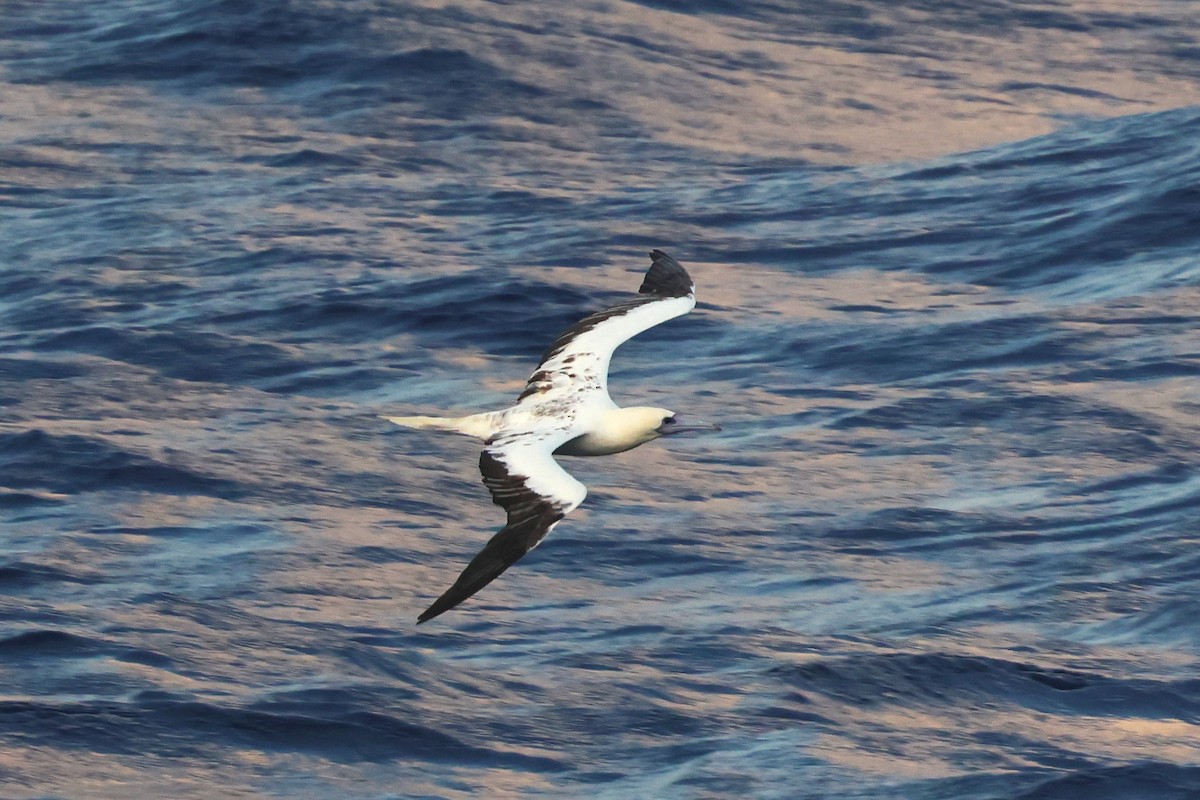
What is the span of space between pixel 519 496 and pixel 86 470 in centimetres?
787

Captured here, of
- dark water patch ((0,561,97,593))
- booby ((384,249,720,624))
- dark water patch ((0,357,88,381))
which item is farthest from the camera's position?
dark water patch ((0,357,88,381))

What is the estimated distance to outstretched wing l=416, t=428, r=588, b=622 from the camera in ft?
34.4

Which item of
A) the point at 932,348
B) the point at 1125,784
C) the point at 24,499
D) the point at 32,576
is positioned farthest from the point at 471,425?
the point at 932,348

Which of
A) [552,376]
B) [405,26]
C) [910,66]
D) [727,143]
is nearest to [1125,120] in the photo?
[910,66]

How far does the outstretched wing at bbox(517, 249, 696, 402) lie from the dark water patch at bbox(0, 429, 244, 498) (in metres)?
4.72

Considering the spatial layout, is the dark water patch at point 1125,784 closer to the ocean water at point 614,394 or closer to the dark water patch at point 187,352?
the ocean water at point 614,394

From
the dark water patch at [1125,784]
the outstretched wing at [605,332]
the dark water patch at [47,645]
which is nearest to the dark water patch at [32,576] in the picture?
the dark water patch at [47,645]

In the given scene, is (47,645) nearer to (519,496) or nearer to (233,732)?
(233,732)

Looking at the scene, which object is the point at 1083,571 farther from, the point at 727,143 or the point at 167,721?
the point at 727,143

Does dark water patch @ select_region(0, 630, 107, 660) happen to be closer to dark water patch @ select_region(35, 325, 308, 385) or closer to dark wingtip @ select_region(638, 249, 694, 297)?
dark water patch @ select_region(35, 325, 308, 385)

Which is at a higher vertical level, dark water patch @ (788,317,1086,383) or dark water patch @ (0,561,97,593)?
dark water patch @ (788,317,1086,383)

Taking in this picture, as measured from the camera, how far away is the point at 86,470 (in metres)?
18.0

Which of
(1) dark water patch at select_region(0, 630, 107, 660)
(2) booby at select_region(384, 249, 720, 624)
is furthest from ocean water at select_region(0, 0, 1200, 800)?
(2) booby at select_region(384, 249, 720, 624)

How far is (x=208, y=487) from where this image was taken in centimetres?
1777
